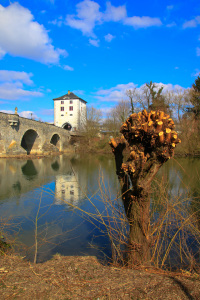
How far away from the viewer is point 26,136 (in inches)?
1517

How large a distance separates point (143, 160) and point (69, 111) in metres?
59.0

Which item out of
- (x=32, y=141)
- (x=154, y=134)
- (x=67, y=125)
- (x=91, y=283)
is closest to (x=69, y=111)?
(x=67, y=125)

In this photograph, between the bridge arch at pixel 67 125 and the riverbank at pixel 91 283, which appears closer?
the riverbank at pixel 91 283

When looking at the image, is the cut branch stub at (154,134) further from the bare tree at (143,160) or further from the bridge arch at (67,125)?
the bridge arch at (67,125)

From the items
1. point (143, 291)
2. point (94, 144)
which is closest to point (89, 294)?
point (143, 291)

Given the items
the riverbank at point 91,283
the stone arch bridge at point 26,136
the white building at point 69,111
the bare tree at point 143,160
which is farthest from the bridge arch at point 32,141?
the riverbank at point 91,283

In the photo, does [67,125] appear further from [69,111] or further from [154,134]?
[154,134]

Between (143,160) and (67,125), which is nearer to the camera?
(143,160)

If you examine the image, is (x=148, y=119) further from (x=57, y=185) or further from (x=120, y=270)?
(x=57, y=185)

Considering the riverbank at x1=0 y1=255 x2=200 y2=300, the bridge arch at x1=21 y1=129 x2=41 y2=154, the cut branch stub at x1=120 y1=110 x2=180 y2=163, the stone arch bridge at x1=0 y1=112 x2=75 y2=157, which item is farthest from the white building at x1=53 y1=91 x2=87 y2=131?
the riverbank at x1=0 y1=255 x2=200 y2=300

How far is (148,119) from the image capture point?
3.51 meters

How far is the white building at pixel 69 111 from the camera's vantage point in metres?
60.3

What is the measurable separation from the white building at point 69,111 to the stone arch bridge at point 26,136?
962 cm

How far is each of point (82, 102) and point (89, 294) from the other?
6328 cm
